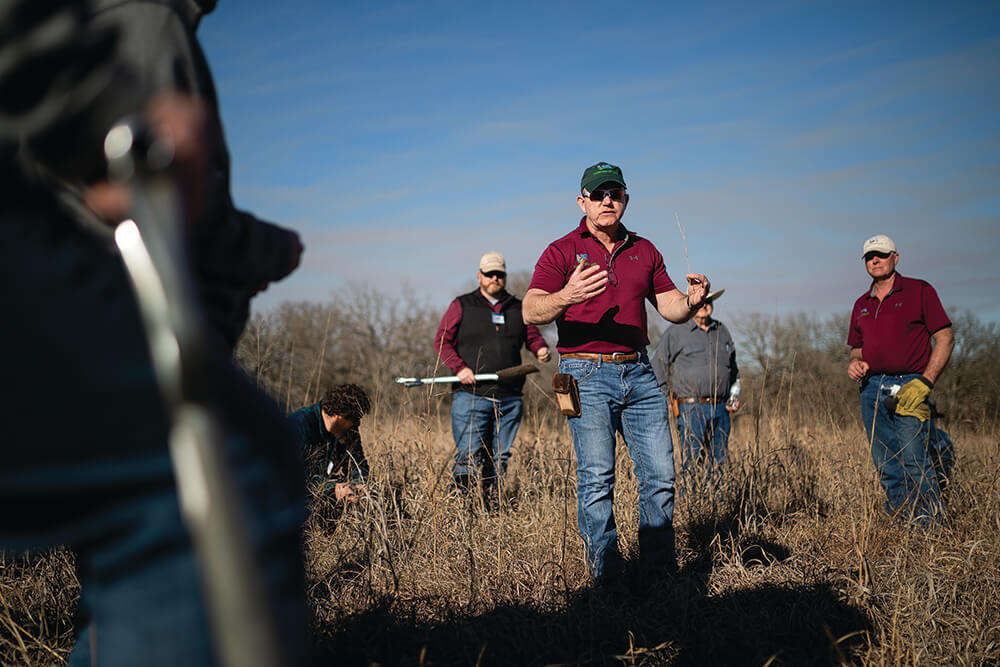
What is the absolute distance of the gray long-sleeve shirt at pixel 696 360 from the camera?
7023 mm

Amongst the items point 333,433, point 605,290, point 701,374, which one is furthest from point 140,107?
point 701,374

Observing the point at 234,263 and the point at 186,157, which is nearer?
the point at 186,157

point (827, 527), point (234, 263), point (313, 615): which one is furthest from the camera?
point (827, 527)

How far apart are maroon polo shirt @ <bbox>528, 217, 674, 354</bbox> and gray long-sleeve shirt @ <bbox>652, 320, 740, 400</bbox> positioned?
10.3 ft

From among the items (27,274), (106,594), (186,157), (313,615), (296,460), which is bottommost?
(313,615)

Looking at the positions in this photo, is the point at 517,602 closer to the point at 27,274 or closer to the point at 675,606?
the point at 675,606

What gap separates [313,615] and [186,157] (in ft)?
7.13

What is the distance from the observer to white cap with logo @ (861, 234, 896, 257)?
5.34 meters

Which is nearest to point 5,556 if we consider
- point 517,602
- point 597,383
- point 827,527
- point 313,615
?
point 313,615

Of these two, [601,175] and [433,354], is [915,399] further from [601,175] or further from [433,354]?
[433,354]

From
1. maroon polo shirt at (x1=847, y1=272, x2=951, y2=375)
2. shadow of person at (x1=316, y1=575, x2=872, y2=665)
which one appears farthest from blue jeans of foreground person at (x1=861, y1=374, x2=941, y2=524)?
shadow of person at (x1=316, y1=575, x2=872, y2=665)

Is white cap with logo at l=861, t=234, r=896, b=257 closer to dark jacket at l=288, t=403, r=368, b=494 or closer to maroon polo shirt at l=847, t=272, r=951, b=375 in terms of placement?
maroon polo shirt at l=847, t=272, r=951, b=375

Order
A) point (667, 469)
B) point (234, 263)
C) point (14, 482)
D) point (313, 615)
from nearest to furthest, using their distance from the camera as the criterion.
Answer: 1. point (14, 482)
2. point (234, 263)
3. point (313, 615)
4. point (667, 469)

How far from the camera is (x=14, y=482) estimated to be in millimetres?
787
